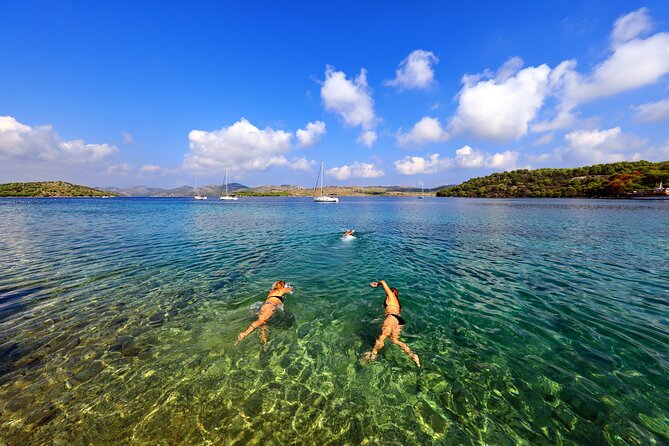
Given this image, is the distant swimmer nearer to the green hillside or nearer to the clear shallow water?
the clear shallow water

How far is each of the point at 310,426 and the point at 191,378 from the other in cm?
428

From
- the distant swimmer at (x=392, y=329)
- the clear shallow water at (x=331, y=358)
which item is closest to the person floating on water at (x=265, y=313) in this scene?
the clear shallow water at (x=331, y=358)

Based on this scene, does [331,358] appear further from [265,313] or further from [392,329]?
[265,313]

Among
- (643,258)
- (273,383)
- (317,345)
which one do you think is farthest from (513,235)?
(273,383)

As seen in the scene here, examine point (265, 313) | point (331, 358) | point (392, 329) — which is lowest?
point (331, 358)

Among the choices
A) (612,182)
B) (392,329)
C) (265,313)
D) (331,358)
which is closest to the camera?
(331,358)

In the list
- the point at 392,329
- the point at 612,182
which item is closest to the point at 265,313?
the point at 392,329

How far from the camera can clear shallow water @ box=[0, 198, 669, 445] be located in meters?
6.62

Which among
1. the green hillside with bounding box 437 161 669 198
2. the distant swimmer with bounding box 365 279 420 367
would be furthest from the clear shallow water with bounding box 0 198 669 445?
the green hillside with bounding box 437 161 669 198

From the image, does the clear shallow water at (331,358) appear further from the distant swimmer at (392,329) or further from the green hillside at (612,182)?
the green hillside at (612,182)

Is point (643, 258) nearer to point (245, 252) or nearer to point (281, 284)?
point (281, 284)

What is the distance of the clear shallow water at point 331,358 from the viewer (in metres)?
6.62

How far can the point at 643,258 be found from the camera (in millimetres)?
22266

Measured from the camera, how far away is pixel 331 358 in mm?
Result: 9438
